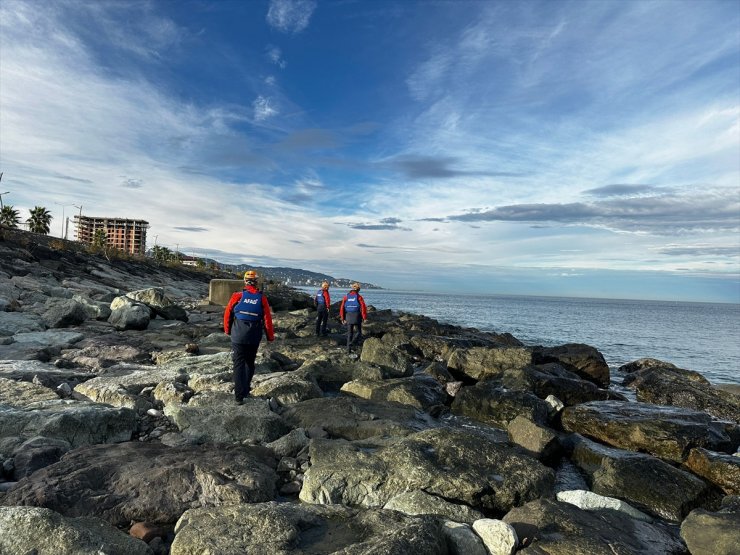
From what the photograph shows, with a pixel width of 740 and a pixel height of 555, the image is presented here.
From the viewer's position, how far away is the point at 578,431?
1009 cm

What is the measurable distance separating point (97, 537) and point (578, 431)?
31.2 ft

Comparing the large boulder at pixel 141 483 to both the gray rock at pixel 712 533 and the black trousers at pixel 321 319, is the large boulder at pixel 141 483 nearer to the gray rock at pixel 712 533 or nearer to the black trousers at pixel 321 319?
the gray rock at pixel 712 533

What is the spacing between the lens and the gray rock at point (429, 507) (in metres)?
5.06

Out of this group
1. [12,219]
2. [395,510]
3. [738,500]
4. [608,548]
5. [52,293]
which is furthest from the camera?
[12,219]

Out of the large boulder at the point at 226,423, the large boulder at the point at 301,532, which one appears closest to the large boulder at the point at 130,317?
the large boulder at the point at 226,423

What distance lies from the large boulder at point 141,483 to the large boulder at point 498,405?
6.29 meters

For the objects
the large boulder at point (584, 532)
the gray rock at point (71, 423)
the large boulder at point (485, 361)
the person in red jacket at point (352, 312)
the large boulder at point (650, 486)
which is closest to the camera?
the large boulder at point (584, 532)

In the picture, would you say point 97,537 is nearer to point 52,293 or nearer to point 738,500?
point 738,500

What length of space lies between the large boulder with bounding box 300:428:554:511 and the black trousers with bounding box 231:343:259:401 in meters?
2.79

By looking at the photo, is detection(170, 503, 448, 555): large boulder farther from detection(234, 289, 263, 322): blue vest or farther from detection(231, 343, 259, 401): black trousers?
detection(234, 289, 263, 322): blue vest

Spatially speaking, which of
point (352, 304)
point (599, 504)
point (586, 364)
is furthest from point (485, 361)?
point (599, 504)

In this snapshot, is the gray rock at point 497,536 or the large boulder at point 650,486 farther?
the large boulder at point 650,486

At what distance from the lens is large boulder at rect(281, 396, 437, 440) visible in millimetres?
8047

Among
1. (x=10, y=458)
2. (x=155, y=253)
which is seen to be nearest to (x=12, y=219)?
(x=155, y=253)
